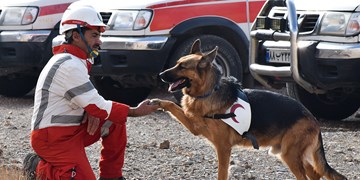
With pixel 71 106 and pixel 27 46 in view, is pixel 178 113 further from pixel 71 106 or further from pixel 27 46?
pixel 27 46

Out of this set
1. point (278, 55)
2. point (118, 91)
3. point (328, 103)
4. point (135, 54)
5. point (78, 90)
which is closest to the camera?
point (78, 90)

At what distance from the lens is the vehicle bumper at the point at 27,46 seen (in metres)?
12.5

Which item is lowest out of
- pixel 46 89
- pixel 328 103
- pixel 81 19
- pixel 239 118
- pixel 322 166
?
pixel 328 103

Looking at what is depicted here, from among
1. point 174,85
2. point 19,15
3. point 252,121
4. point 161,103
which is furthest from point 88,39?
point 19,15

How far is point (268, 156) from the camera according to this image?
8.62 metres

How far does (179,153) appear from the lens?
8.66m

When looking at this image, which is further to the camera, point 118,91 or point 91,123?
point 118,91

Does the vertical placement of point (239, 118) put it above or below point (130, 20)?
above

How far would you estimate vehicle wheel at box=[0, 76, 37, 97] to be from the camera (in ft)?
44.4

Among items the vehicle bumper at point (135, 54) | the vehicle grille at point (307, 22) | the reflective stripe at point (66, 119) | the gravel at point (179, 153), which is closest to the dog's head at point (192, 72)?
the gravel at point (179, 153)

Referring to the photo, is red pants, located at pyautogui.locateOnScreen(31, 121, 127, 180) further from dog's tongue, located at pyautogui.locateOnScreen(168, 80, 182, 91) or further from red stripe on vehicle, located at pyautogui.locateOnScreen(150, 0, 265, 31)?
red stripe on vehicle, located at pyautogui.locateOnScreen(150, 0, 265, 31)

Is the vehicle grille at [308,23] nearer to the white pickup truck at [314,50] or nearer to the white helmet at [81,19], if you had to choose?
the white pickup truck at [314,50]

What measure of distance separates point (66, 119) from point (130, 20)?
467 cm

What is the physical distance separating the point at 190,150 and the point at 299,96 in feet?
8.60
